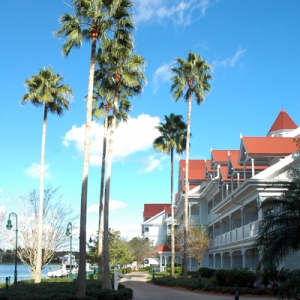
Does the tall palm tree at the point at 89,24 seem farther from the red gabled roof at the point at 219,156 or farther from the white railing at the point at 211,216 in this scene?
the white railing at the point at 211,216

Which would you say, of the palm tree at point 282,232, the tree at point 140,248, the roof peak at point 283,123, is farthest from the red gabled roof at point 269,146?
the tree at point 140,248

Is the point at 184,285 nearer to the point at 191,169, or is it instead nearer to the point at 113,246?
the point at 113,246

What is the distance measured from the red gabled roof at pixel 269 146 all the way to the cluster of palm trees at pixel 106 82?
6.38 m

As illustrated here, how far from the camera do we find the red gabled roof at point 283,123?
4822 centimetres

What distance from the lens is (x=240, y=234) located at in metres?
32.3

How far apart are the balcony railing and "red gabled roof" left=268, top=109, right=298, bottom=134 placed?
14.5m

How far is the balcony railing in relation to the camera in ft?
93.6

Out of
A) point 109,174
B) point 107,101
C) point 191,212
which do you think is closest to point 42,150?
point 107,101

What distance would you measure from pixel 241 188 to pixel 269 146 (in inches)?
149

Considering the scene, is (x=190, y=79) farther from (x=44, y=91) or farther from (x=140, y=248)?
(x=140, y=248)

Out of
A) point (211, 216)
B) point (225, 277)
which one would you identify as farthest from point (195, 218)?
point (225, 277)

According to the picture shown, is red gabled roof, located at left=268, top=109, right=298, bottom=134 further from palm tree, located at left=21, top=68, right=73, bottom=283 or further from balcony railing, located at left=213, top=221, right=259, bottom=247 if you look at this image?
palm tree, located at left=21, top=68, right=73, bottom=283

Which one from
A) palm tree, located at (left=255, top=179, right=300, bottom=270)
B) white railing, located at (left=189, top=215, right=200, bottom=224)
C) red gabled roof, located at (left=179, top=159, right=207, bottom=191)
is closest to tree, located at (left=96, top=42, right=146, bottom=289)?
palm tree, located at (left=255, top=179, right=300, bottom=270)

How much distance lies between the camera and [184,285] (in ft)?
98.6
